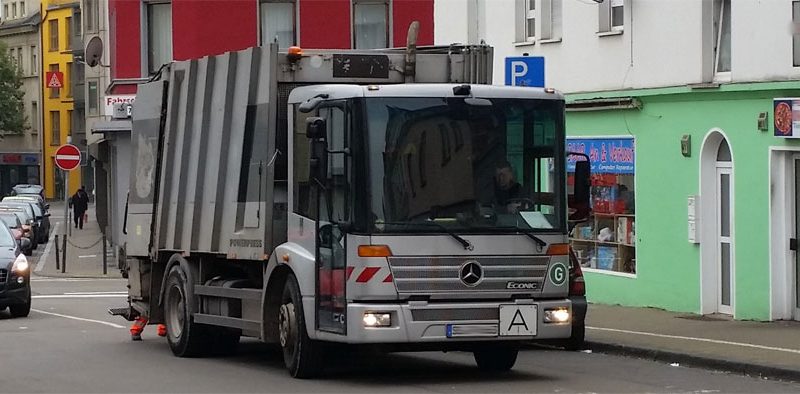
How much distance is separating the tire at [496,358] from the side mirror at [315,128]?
2.88 metres

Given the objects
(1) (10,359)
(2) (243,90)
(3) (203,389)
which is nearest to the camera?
(3) (203,389)

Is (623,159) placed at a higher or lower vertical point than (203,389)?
higher

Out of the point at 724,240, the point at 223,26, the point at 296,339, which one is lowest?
the point at 296,339

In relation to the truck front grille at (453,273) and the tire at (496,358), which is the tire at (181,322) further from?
the truck front grille at (453,273)

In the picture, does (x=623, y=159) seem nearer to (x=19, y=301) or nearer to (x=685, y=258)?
(x=685, y=258)

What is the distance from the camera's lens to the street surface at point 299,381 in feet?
46.4

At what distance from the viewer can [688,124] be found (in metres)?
22.3

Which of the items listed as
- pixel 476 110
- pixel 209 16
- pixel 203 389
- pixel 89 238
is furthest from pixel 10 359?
pixel 89 238

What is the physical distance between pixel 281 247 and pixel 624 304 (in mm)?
10585

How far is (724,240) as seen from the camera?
856 inches

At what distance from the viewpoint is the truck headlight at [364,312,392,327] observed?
13.7m

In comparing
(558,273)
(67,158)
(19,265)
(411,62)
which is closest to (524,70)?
(411,62)

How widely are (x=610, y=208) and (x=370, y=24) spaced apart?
1975 cm

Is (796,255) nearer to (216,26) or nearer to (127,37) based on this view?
(216,26)
